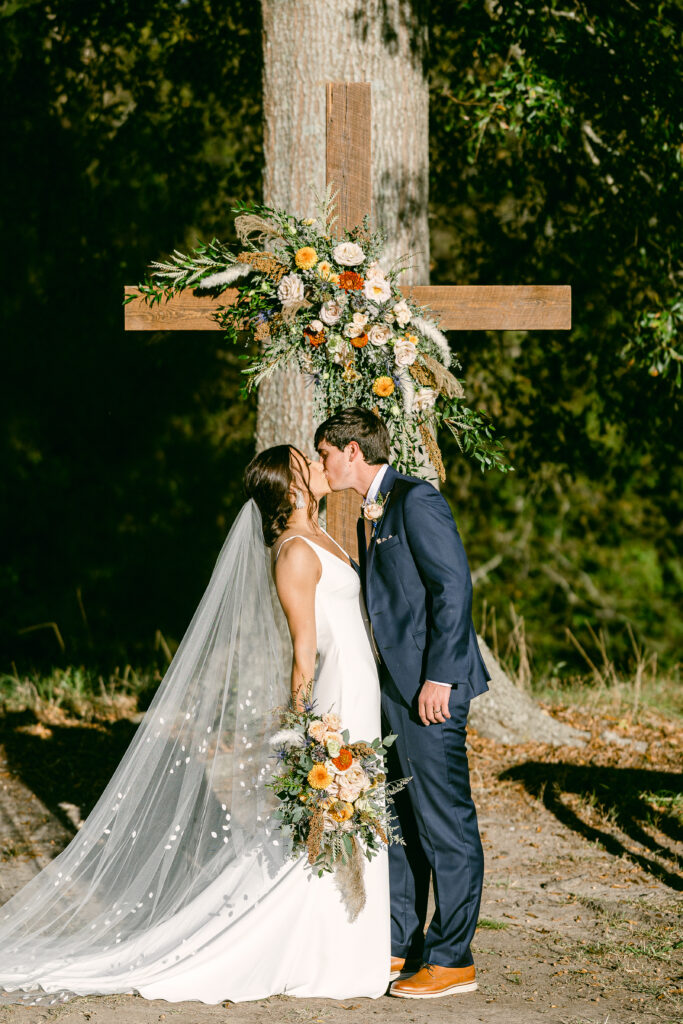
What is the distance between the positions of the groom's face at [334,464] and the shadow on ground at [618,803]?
104 inches

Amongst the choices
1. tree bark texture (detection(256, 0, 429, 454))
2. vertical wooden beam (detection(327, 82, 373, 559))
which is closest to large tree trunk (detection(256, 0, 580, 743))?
tree bark texture (detection(256, 0, 429, 454))

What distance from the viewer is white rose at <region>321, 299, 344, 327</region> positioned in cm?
423

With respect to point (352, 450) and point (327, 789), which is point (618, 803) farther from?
point (352, 450)

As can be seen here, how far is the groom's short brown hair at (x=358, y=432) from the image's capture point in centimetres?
410

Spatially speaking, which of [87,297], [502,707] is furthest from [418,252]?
[87,297]

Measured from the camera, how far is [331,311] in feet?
13.9

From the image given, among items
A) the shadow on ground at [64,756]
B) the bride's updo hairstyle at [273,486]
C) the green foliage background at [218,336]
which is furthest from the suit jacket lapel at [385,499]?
the green foliage background at [218,336]

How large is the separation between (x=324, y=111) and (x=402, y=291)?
196 cm

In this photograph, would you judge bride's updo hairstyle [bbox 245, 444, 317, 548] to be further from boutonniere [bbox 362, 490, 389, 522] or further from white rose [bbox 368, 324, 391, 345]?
white rose [bbox 368, 324, 391, 345]

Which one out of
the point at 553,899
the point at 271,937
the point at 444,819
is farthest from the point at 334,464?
the point at 553,899

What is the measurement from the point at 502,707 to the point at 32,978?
4.31 meters

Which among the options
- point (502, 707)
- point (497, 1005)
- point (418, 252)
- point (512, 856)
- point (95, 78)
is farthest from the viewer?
point (95, 78)

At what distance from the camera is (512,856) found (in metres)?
5.71

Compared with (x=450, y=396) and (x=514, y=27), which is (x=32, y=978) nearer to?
(x=450, y=396)
